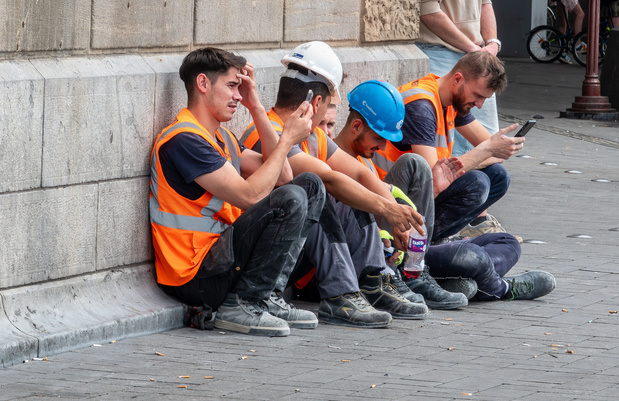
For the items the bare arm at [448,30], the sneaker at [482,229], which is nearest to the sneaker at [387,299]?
the sneaker at [482,229]

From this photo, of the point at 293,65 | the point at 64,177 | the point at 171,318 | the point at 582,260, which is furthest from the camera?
the point at 582,260

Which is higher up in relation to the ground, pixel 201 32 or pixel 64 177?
pixel 201 32

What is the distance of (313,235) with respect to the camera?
5.32 meters

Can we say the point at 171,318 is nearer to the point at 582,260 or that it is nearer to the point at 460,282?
the point at 460,282

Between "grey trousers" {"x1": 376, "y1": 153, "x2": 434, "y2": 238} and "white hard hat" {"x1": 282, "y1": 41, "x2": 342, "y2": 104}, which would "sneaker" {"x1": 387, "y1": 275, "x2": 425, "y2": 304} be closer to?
"grey trousers" {"x1": 376, "y1": 153, "x2": 434, "y2": 238}

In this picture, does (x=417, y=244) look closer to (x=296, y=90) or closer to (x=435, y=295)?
(x=435, y=295)

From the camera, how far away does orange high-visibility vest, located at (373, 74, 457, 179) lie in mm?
6414

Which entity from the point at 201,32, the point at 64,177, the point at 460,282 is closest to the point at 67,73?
the point at 64,177

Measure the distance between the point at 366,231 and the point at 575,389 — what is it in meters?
1.49

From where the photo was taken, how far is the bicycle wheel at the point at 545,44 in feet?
73.3

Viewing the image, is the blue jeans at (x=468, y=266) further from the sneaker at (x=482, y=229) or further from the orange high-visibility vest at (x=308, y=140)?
the sneaker at (x=482, y=229)

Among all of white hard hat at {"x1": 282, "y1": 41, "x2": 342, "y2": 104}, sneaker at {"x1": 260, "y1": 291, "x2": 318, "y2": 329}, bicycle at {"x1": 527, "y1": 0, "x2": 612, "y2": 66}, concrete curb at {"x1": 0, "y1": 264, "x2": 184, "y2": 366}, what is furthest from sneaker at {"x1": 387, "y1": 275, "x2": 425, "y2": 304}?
bicycle at {"x1": 527, "y1": 0, "x2": 612, "y2": 66}

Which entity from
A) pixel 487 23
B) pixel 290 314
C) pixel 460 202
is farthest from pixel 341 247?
pixel 487 23

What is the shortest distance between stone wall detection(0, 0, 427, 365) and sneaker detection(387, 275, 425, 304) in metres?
1.10
